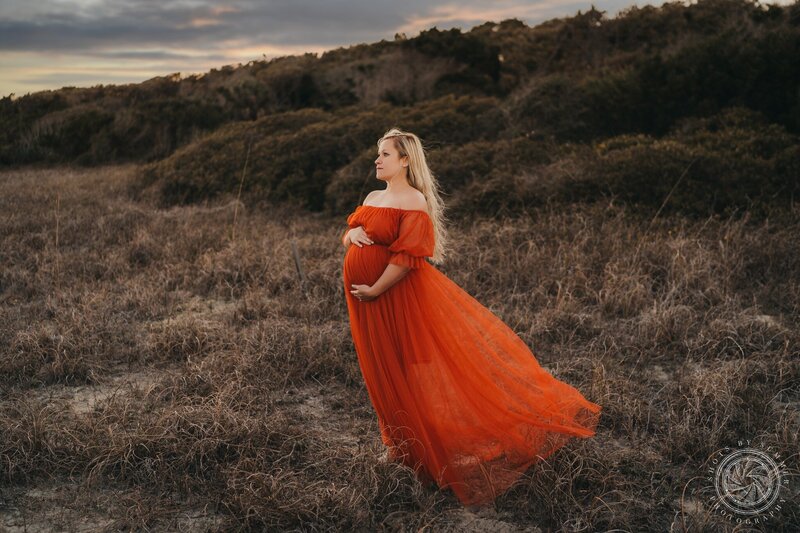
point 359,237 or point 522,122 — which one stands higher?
point 522,122

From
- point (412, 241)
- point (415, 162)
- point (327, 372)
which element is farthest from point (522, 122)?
point (412, 241)

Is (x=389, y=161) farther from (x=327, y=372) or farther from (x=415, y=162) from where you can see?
(x=327, y=372)

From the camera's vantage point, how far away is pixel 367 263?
→ 3.20 metres

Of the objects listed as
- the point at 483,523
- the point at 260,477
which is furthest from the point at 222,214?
the point at 483,523

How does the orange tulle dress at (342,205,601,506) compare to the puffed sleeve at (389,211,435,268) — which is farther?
the orange tulle dress at (342,205,601,506)

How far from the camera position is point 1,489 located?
342 centimetres

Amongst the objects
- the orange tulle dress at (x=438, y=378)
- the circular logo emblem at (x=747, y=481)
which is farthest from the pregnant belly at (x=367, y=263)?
the circular logo emblem at (x=747, y=481)

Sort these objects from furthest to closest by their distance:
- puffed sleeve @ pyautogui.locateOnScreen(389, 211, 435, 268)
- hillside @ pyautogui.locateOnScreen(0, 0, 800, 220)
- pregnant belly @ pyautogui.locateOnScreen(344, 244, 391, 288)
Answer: hillside @ pyautogui.locateOnScreen(0, 0, 800, 220) < pregnant belly @ pyautogui.locateOnScreen(344, 244, 391, 288) < puffed sleeve @ pyautogui.locateOnScreen(389, 211, 435, 268)

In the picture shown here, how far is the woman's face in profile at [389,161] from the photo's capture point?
10.2ft

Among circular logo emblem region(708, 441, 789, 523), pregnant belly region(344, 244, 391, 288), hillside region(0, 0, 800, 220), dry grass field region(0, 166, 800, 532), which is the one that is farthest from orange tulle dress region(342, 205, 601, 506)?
hillside region(0, 0, 800, 220)

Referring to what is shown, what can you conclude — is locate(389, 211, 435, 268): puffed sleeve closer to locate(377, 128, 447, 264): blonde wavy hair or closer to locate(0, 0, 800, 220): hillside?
locate(377, 128, 447, 264): blonde wavy hair

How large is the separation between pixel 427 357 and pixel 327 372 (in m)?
1.82

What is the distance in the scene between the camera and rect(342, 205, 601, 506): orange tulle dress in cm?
322

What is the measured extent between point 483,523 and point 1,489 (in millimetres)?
2711
